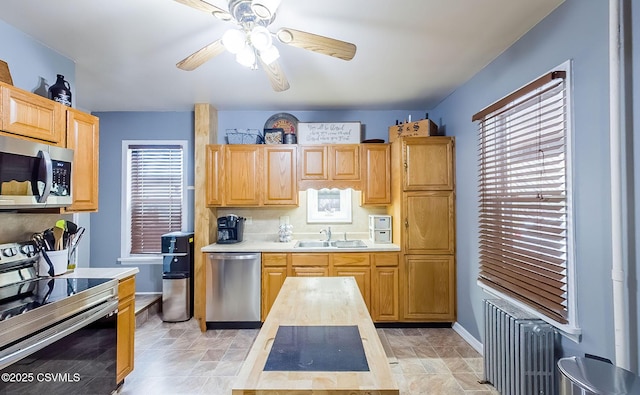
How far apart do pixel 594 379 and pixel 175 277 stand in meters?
3.77

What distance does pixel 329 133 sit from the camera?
3.91 metres

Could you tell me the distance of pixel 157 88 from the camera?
10.7ft

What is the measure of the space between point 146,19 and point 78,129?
1.02 metres

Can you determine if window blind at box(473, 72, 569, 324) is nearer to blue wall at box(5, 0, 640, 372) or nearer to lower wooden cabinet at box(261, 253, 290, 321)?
blue wall at box(5, 0, 640, 372)

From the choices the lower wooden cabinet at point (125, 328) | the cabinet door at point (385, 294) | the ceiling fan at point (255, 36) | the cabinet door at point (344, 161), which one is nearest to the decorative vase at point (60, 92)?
the ceiling fan at point (255, 36)

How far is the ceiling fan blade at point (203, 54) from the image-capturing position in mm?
1750

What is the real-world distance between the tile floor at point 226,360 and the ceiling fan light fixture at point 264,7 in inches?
101

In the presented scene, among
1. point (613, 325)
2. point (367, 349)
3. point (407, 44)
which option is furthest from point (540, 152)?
point (367, 349)

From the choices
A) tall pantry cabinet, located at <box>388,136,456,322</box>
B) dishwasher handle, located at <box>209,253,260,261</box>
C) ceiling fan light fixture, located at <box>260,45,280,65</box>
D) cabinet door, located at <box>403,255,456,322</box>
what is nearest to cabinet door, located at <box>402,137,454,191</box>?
tall pantry cabinet, located at <box>388,136,456,322</box>

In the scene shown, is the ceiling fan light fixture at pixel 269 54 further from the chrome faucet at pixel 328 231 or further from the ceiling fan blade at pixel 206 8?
the chrome faucet at pixel 328 231

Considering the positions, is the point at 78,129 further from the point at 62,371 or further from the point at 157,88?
the point at 62,371

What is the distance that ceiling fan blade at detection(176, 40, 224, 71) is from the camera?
175 cm

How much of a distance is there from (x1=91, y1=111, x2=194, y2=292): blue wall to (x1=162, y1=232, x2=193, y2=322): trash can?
491mm

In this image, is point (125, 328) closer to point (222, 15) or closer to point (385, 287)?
point (222, 15)
